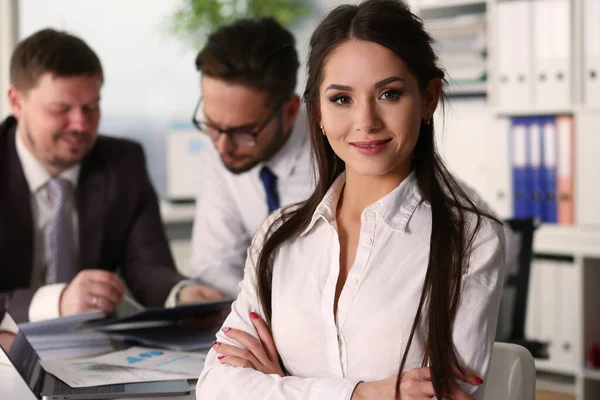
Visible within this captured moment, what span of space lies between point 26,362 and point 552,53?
2.77 m

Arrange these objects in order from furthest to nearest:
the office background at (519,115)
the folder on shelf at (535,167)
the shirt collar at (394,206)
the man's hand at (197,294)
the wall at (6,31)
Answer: the wall at (6,31)
the folder on shelf at (535,167)
the office background at (519,115)
the man's hand at (197,294)
the shirt collar at (394,206)

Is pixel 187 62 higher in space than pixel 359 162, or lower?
higher

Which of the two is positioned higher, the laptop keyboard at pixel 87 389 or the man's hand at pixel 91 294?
the man's hand at pixel 91 294

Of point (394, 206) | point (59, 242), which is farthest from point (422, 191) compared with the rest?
point (59, 242)

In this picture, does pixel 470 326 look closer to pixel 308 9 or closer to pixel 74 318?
pixel 74 318

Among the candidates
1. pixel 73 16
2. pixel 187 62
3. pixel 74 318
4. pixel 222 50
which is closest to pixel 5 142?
pixel 222 50

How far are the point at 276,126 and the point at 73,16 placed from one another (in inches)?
91.0

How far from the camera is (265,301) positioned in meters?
1.32

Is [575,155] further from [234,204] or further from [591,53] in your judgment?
[234,204]

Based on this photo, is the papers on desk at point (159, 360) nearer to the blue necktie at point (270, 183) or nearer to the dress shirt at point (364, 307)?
the dress shirt at point (364, 307)

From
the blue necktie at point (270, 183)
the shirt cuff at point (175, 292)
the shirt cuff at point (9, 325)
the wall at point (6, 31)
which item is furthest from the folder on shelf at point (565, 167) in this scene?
the shirt cuff at point (9, 325)

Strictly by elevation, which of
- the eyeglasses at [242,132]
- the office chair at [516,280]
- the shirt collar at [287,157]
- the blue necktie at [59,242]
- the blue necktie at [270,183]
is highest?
the eyeglasses at [242,132]

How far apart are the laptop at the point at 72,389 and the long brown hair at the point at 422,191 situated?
0.20 meters

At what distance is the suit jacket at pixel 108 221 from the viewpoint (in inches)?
86.6
